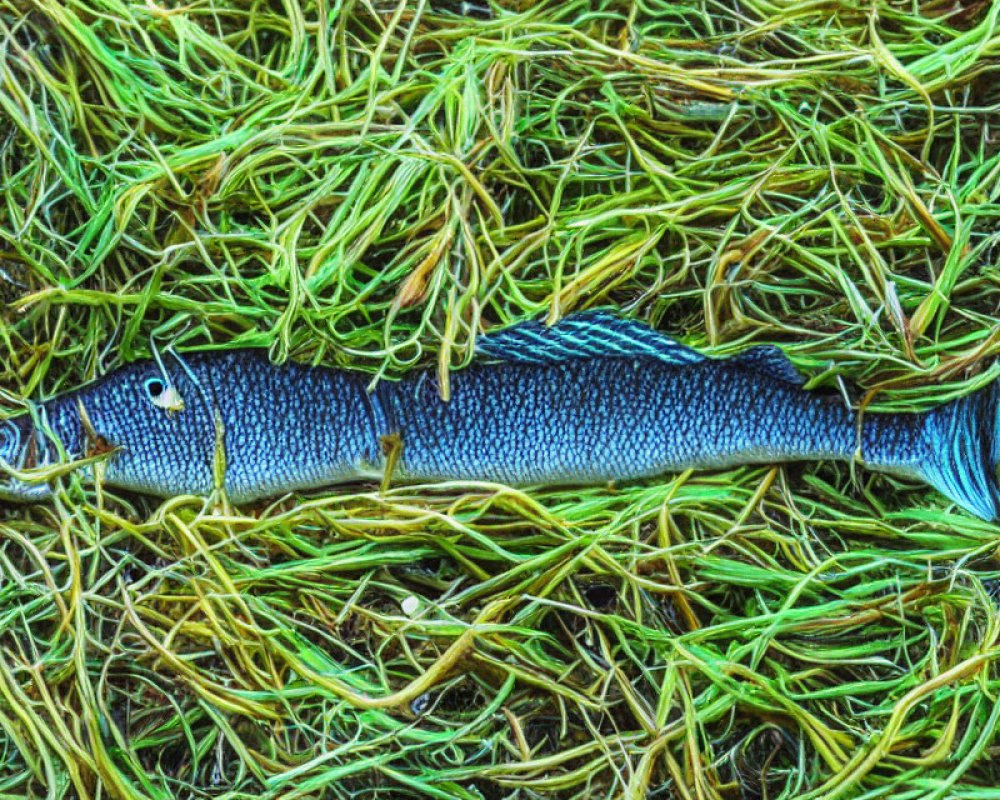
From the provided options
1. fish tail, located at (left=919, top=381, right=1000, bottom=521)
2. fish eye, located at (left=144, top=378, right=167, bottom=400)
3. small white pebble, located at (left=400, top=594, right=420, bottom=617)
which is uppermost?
fish eye, located at (left=144, top=378, right=167, bottom=400)

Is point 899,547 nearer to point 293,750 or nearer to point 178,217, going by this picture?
point 293,750

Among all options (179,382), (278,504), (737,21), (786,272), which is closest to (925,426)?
(786,272)

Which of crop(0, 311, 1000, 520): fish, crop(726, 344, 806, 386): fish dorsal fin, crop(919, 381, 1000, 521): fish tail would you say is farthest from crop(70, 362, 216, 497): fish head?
crop(919, 381, 1000, 521): fish tail

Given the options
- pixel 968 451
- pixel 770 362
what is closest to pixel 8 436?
pixel 770 362

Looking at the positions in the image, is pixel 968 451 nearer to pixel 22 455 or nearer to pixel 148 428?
pixel 148 428

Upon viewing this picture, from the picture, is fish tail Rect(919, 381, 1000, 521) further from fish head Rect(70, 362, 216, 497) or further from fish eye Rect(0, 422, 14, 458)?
fish eye Rect(0, 422, 14, 458)

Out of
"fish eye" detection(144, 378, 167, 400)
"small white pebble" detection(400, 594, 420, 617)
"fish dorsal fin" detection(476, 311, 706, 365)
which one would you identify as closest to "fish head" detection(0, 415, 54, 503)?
"fish eye" detection(144, 378, 167, 400)

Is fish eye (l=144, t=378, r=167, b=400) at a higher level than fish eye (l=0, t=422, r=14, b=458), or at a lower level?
higher
